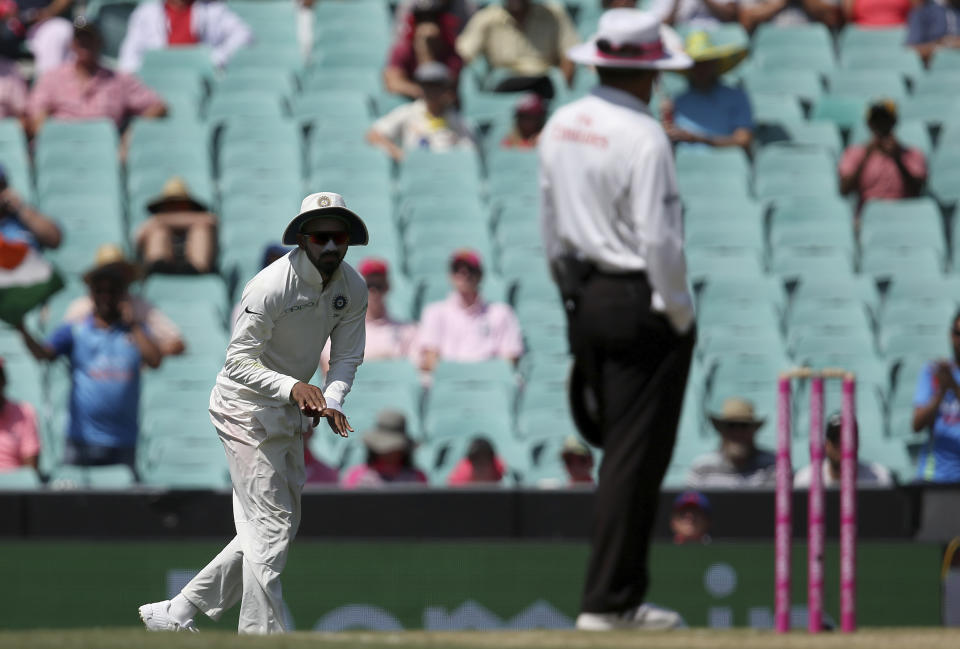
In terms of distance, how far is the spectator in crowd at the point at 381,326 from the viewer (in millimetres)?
11227

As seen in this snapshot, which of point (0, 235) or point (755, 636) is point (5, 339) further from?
point (755, 636)

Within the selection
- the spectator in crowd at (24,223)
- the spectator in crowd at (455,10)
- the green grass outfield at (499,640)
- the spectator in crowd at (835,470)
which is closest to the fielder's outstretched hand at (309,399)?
the green grass outfield at (499,640)

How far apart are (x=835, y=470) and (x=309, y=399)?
4.42 m

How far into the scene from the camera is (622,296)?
5.35m

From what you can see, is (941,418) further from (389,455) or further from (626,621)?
(626,621)

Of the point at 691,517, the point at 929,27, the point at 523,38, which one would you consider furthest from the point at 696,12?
the point at 691,517

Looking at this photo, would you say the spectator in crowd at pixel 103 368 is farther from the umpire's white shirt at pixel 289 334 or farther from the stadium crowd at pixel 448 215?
the umpire's white shirt at pixel 289 334

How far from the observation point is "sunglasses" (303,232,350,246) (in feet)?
21.5

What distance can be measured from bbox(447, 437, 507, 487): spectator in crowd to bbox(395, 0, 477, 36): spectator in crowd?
5023 millimetres

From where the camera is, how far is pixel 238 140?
1329cm

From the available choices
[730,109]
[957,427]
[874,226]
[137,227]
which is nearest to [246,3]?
[137,227]

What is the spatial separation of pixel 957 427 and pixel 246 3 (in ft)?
24.4

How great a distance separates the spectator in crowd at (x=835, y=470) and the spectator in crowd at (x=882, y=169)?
11.2 ft

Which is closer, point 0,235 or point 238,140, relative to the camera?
point 0,235
